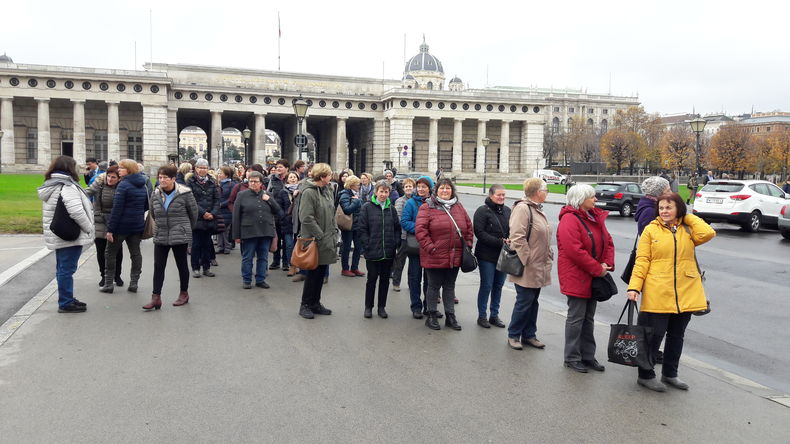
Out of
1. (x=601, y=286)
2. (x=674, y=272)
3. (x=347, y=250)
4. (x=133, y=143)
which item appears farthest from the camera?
(x=133, y=143)

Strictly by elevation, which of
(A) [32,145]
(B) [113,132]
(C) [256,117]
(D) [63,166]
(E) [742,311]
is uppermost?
(C) [256,117]

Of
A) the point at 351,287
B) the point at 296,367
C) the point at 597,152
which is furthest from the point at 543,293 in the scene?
the point at 597,152

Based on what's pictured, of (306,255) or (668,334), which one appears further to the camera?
(306,255)

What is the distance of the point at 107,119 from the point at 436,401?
61.4m

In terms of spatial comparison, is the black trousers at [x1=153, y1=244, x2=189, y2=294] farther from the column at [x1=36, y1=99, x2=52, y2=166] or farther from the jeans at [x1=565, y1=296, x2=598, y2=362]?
the column at [x1=36, y1=99, x2=52, y2=166]

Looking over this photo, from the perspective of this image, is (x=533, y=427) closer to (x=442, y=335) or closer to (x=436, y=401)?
(x=436, y=401)

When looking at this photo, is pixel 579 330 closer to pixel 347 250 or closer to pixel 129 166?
pixel 129 166

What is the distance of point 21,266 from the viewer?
10680 mm

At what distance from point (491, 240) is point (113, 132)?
5608 centimetres

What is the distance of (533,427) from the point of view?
4.59 meters

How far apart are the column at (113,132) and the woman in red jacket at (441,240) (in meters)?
54.6

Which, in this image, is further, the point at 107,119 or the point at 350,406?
the point at 107,119

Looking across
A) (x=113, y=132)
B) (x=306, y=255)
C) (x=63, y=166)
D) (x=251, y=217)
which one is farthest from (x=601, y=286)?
(x=113, y=132)

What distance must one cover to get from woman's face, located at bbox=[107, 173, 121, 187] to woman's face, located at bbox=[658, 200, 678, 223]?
24.6 ft
